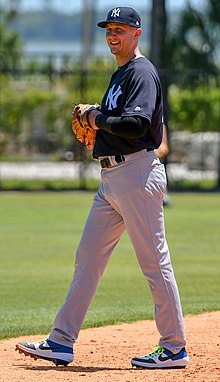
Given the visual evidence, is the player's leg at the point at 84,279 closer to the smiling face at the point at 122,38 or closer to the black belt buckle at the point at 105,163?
the black belt buckle at the point at 105,163

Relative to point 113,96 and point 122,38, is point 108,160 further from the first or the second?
point 122,38

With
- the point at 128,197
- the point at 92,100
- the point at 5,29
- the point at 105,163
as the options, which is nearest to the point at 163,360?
the point at 128,197

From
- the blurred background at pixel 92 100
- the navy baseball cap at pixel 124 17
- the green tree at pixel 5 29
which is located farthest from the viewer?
the green tree at pixel 5 29

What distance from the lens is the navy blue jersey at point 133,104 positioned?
Answer: 5.99 meters

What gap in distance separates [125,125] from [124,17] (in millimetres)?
690

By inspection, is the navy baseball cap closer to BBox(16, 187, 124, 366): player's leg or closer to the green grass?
BBox(16, 187, 124, 366): player's leg

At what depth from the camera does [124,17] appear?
6.13 meters

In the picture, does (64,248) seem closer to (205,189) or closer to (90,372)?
(90,372)

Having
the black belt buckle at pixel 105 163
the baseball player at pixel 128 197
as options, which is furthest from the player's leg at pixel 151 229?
the black belt buckle at pixel 105 163

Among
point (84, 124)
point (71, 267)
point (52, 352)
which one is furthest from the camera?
point (71, 267)

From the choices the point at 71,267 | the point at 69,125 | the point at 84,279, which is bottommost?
the point at 71,267

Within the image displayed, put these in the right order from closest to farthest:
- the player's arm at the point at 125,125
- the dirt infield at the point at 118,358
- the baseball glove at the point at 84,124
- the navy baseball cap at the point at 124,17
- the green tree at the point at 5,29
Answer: the player's arm at the point at 125,125 < the dirt infield at the point at 118,358 < the navy baseball cap at the point at 124,17 < the baseball glove at the point at 84,124 < the green tree at the point at 5,29

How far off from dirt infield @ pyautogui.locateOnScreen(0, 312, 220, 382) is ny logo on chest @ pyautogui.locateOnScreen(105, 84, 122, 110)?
5.31 feet

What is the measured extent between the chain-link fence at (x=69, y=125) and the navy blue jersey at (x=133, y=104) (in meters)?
17.5
